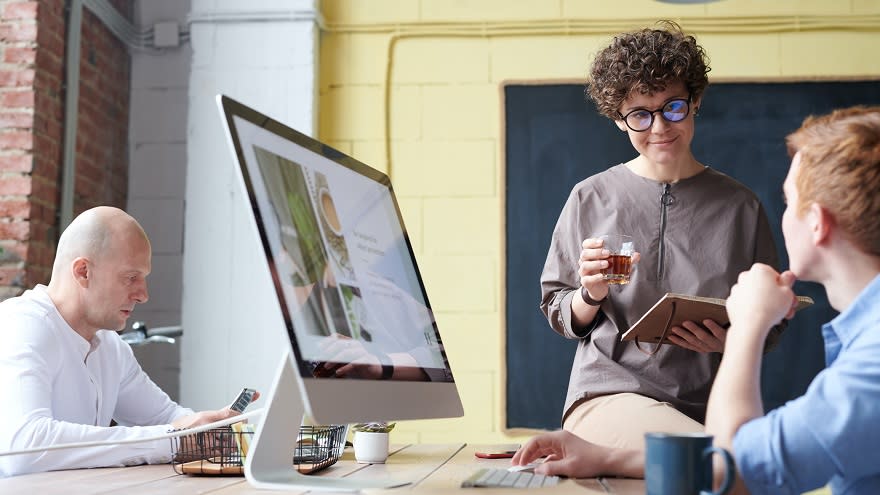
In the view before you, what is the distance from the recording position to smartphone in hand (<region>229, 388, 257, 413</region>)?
1.72 m

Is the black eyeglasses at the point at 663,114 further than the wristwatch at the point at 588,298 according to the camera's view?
Yes

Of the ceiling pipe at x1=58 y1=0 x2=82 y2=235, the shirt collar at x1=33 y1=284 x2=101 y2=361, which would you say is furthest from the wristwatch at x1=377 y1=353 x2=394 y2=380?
the ceiling pipe at x1=58 y1=0 x2=82 y2=235

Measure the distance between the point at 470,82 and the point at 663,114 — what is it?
5.94ft

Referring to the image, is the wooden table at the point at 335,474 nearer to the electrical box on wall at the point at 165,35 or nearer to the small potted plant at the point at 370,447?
the small potted plant at the point at 370,447

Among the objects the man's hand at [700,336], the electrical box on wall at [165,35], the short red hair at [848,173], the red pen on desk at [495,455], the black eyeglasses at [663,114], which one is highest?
the electrical box on wall at [165,35]

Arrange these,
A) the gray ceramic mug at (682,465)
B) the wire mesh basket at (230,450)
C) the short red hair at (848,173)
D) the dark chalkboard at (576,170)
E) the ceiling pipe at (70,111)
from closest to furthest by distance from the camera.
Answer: the gray ceramic mug at (682,465), the short red hair at (848,173), the wire mesh basket at (230,450), the ceiling pipe at (70,111), the dark chalkboard at (576,170)

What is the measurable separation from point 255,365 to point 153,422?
3.95ft

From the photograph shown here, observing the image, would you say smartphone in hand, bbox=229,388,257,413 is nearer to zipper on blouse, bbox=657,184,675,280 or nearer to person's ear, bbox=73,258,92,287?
person's ear, bbox=73,258,92,287

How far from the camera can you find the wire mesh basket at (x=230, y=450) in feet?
5.06

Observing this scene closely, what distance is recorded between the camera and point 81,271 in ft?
7.23

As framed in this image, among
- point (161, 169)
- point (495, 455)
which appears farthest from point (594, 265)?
point (161, 169)

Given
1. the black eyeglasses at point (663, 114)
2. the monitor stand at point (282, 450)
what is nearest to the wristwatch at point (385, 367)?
the monitor stand at point (282, 450)

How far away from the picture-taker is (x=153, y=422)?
240cm

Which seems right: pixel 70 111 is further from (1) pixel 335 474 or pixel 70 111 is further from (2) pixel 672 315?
(2) pixel 672 315
